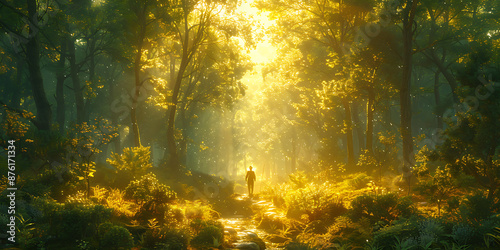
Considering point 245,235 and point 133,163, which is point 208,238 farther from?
point 133,163

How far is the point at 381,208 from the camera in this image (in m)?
9.13

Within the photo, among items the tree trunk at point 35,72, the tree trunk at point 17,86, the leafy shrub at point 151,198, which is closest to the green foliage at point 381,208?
the leafy shrub at point 151,198

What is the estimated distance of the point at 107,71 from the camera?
129ft

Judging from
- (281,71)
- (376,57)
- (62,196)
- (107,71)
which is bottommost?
(62,196)

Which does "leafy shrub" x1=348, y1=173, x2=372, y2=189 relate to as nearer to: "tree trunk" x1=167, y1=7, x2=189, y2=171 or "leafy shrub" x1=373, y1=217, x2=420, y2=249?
"leafy shrub" x1=373, y1=217, x2=420, y2=249

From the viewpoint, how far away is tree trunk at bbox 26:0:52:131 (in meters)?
15.0

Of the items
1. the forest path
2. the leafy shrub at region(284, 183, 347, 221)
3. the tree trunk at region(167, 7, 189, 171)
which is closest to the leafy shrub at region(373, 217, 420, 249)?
the forest path

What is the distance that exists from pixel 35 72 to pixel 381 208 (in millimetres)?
15475

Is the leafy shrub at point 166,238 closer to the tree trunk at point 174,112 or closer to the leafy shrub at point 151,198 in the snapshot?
the leafy shrub at point 151,198

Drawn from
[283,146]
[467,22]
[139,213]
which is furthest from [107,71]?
[467,22]

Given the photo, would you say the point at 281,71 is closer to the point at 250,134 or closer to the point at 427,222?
the point at 427,222

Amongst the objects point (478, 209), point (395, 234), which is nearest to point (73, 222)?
point (395, 234)

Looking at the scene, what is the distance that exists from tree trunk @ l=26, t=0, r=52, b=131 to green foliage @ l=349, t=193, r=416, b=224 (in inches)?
551

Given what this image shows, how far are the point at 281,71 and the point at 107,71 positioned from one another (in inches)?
917
